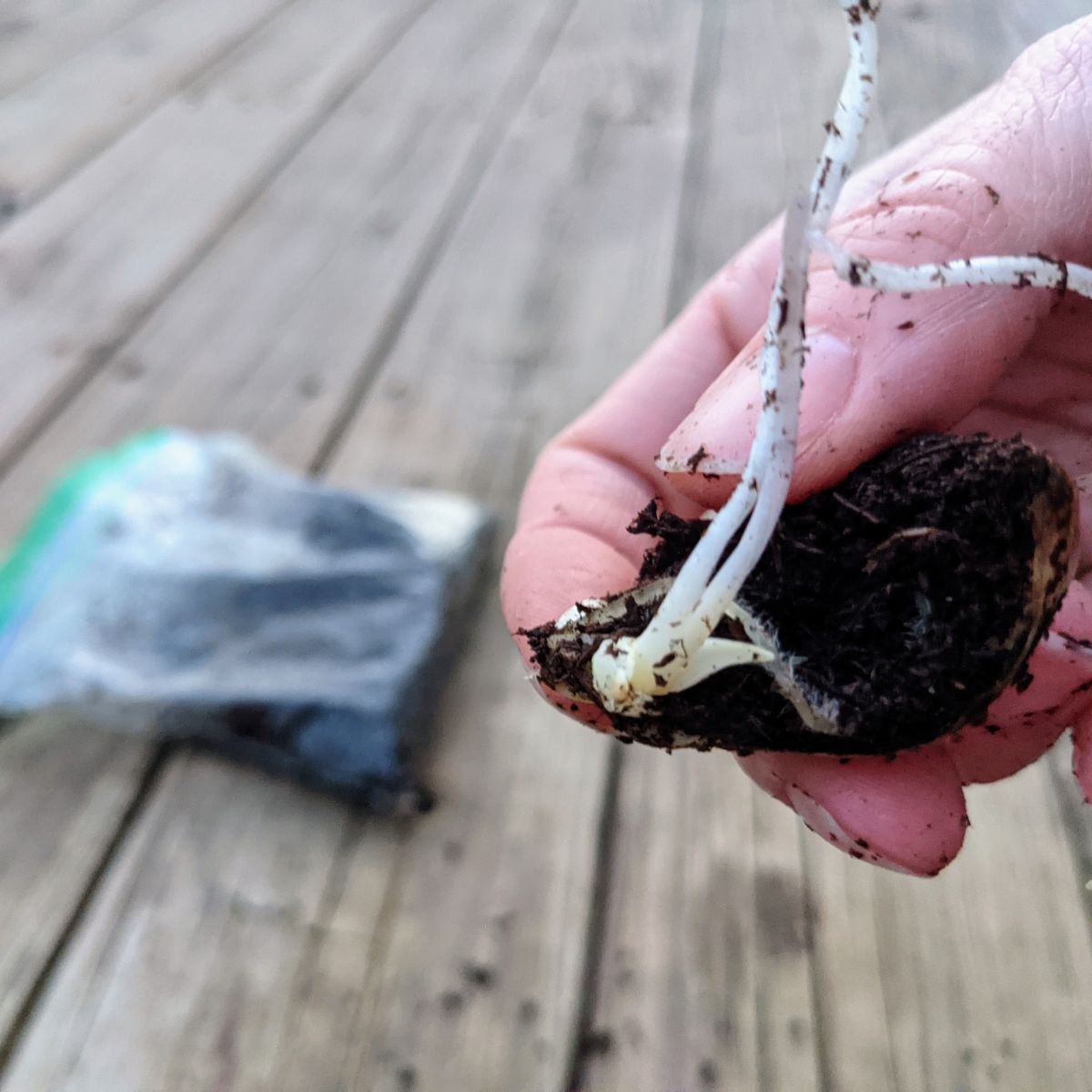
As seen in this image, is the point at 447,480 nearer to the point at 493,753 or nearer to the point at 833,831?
the point at 493,753

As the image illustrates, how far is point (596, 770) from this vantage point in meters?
0.87

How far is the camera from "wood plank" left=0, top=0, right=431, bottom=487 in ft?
Result: 4.20

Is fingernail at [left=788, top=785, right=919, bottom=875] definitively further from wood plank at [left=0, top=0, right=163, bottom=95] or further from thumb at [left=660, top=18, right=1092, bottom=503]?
wood plank at [left=0, top=0, right=163, bottom=95]

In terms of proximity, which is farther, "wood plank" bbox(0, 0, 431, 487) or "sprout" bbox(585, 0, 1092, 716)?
"wood plank" bbox(0, 0, 431, 487)

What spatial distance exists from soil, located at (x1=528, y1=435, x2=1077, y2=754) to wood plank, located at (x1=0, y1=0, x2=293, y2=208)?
147 centimetres

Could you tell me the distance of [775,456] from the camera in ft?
1.53

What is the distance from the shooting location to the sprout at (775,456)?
0.43m

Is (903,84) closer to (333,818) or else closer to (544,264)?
(544,264)

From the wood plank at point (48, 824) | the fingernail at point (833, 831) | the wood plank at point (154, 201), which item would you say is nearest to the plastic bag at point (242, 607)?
the wood plank at point (48, 824)

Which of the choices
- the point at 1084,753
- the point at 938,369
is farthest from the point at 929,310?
the point at 1084,753

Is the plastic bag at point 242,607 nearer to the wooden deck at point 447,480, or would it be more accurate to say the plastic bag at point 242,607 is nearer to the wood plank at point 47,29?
the wooden deck at point 447,480

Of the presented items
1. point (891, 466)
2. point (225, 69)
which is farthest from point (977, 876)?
point (225, 69)

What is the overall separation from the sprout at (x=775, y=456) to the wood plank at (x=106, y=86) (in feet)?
4.75

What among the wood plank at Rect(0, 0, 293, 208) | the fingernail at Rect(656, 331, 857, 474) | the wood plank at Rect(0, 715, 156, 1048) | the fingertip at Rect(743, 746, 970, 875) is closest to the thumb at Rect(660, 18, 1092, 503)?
the fingernail at Rect(656, 331, 857, 474)
